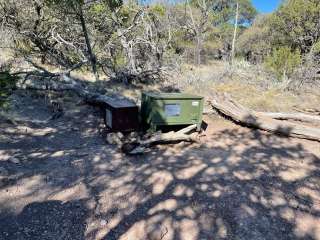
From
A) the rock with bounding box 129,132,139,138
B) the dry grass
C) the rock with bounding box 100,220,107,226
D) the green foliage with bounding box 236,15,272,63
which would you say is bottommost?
the rock with bounding box 100,220,107,226

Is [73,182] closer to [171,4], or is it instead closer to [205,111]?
[205,111]

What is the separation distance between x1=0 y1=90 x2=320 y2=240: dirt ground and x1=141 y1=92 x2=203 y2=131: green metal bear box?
2.10 ft

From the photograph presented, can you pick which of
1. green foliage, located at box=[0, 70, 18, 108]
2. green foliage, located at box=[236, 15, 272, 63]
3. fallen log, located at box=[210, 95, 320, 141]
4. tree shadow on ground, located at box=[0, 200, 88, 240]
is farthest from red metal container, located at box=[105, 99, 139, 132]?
green foliage, located at box=[236, 15, 272, 63]

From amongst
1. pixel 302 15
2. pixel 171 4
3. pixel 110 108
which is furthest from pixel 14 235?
pixel 171 4

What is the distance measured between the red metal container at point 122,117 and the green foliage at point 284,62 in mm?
6826

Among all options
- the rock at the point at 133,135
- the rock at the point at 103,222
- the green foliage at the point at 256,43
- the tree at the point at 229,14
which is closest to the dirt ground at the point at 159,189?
the rock at the point at 103,222

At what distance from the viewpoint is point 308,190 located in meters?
4.40

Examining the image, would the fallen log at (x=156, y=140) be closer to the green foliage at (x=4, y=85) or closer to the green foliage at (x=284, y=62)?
the green foliage at (x=4, y=85)

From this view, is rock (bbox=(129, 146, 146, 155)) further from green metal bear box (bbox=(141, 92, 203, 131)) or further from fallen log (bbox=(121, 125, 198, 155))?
green metal bear box (bbox=(141, 92, 203, 131))

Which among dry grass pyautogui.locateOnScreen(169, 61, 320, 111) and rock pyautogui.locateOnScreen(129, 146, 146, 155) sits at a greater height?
dry grass pyautogui.locateOnScreen(169, 61, 320, 111)

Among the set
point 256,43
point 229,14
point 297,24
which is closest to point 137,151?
point 297,24

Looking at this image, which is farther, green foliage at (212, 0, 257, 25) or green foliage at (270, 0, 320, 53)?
green foliage at (212, 0, 257, 25)

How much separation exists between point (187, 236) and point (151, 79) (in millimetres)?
8887

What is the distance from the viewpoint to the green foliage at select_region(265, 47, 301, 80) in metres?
10.9
